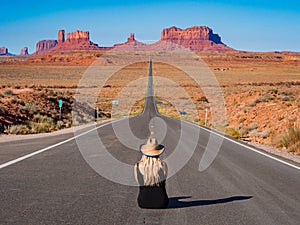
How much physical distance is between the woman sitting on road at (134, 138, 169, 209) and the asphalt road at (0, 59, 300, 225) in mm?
150

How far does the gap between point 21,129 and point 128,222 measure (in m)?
14.3

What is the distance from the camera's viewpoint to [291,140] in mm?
13055

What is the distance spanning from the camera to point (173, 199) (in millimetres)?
5570

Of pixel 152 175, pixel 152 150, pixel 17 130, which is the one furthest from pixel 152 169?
pixel 17 130

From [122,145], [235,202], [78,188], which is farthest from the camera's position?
[122,145]

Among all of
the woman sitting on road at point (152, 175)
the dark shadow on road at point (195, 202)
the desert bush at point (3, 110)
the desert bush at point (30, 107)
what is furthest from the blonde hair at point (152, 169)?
the desert bush at point (30, 107)

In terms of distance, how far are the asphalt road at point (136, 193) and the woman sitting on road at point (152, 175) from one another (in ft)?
0.49

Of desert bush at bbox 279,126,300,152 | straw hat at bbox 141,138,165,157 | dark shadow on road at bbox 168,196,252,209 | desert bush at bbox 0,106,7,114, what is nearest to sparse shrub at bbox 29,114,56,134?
desert bush at bbox 0,106,7,114

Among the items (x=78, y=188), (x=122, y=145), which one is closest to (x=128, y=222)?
(x=78, y=188)

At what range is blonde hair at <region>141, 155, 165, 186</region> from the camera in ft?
15.4

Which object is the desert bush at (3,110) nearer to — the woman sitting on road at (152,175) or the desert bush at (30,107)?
the desert bush at (30,107)

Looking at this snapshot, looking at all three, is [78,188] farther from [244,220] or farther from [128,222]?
[244,220]

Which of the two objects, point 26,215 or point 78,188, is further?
point 78,188

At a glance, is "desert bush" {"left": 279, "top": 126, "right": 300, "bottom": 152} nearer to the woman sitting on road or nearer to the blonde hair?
the woman sitting on road
